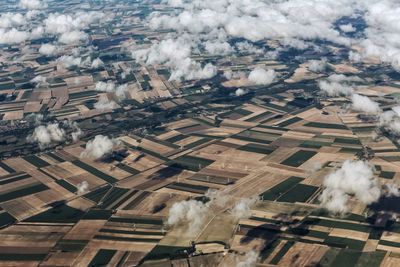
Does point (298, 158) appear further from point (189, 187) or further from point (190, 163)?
point (189, 187)

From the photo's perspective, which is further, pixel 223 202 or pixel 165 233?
pixel 223 202

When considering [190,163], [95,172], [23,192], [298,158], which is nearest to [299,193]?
Answer: [298,158]

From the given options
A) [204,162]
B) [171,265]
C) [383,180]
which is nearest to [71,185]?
[204,162]

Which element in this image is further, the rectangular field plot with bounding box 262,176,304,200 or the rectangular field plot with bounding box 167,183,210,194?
the rectangular field plot with bounding box 167,183,210,194

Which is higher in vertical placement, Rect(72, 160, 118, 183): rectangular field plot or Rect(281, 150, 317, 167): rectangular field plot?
Rect(72, 160, 118, 183): rectangular field plot

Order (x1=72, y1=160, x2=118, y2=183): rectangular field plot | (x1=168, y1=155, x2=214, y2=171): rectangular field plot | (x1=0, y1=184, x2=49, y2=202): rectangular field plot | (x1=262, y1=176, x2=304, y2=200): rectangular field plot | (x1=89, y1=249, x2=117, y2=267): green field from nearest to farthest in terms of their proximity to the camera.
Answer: (x1=89, y1=249, x2=117, y2=267): green field < (x1=262, y1=176, x2=304, y2=200): rectangular field plot < (x1=0, y1=184, x2=49, y2=202): rectangular field plot < (x1=72, y1=160, x2=118, y2=183): rectangular field plot < (x1=168, y1=155, x2=214, y2=171): rectangular field plot

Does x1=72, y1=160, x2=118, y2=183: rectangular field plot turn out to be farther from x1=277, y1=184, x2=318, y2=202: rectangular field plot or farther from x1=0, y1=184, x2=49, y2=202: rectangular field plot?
x1=277, y1=184, x2=318, y2=202: rectangular field plot

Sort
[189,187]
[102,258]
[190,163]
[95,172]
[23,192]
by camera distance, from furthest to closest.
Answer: [190,163] < [95,172] < [23,192] < [189,187] < [102,258]

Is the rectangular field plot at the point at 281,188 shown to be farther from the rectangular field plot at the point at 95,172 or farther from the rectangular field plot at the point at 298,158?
the rectangular field plot at the point at 95,172

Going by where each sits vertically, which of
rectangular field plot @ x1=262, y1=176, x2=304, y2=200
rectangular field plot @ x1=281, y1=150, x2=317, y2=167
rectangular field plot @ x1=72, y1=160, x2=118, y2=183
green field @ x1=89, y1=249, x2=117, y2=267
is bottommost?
rectangular field plot @ x1=281, y1=150, x2=317, y2=167

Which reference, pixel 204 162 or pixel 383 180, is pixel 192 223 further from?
pixel 383 180

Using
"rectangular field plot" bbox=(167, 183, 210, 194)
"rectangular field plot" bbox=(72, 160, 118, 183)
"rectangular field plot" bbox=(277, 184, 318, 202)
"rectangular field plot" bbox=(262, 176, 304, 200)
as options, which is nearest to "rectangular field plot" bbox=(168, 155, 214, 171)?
"rectangular field plot" bbox=(167, 183, 210, 194)
